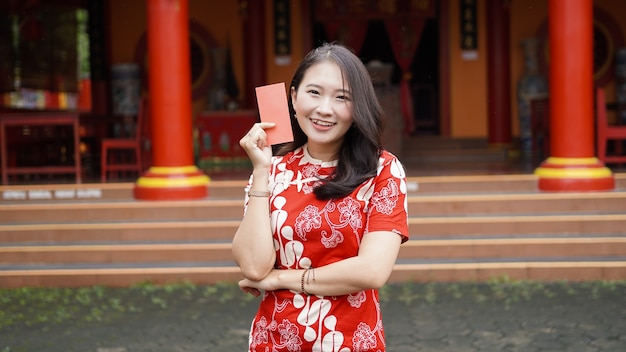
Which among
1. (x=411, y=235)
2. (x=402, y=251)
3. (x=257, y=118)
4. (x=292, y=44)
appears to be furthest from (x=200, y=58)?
(x=402, y=251)

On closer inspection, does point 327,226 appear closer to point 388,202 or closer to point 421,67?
point 388,202

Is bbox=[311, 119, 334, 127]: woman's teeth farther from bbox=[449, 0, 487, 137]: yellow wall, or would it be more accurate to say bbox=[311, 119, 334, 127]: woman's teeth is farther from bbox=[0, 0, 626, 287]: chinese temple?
bbox=[449, 0, 487, 137]: yellow wall

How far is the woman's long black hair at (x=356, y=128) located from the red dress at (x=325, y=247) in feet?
0.08

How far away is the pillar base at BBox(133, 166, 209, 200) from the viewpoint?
748 centimetres

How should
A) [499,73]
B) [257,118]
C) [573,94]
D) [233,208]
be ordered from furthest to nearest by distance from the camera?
[499,73]
[257,118]
[573,94]
[233,208]

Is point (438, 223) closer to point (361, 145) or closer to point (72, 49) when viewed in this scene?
point (361, 145)

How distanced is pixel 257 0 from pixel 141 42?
1966mm

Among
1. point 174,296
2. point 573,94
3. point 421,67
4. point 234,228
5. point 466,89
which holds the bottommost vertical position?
point 174,296

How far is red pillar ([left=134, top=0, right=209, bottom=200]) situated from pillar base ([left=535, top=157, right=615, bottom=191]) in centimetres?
302

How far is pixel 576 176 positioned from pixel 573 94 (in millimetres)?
712

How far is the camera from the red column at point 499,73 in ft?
39.1

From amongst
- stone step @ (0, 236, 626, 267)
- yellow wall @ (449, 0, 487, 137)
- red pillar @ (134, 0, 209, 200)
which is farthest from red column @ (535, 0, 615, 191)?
yellow wall @ (449, 0, 487, 137)

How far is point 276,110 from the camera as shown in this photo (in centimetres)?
174

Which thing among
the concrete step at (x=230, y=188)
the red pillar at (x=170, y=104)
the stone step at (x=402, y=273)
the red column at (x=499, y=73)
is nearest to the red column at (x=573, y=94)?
the concrete step at (x=230, y=188)
